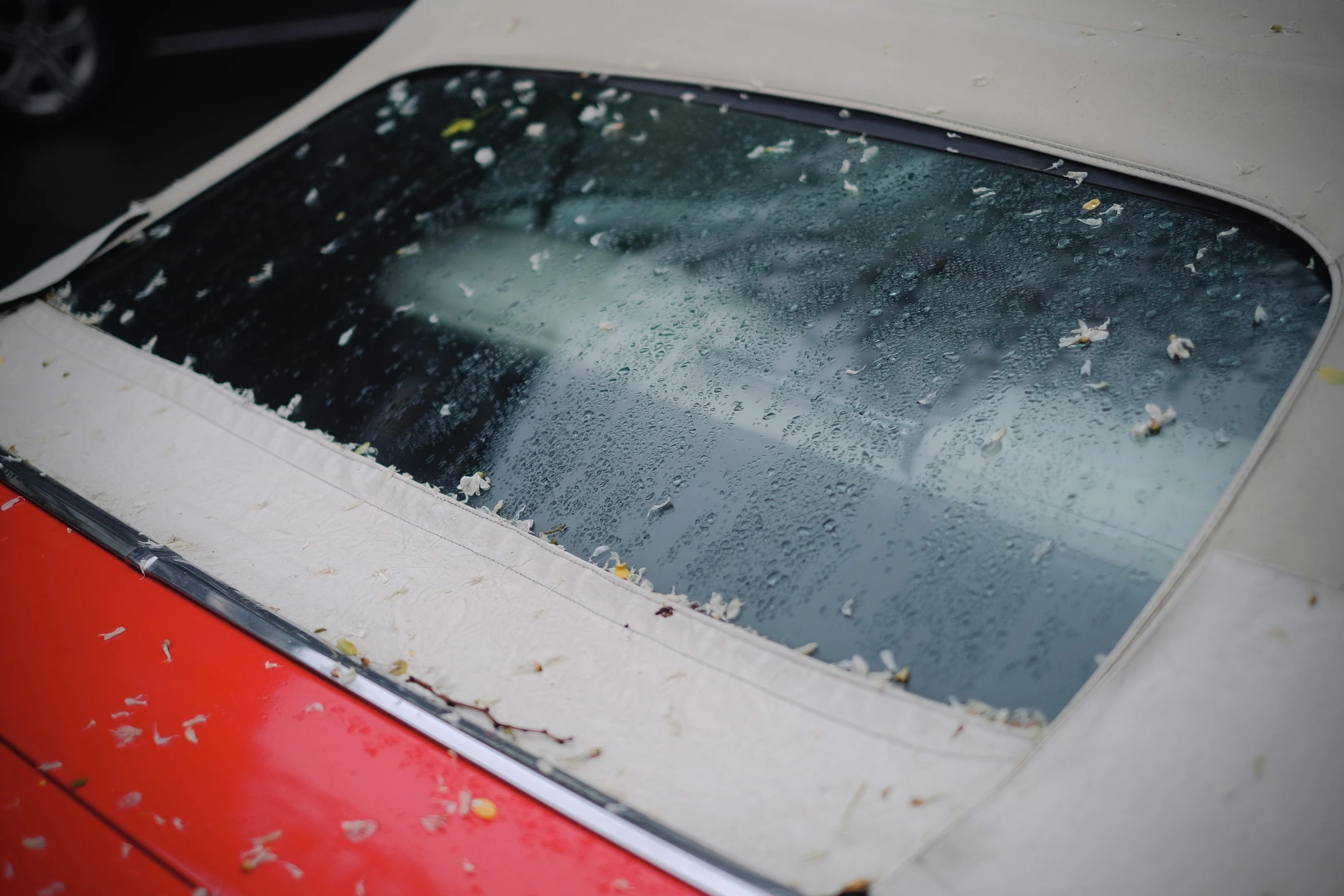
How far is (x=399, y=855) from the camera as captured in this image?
1043 mm

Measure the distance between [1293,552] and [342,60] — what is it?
575 cm

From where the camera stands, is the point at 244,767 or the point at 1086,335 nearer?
the point at 244,767

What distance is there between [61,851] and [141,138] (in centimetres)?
537

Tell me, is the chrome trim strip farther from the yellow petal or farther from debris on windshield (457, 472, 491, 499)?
the yellow petal

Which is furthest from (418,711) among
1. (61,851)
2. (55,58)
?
(55,58)

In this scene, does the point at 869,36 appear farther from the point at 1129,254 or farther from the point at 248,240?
the point at 248,240

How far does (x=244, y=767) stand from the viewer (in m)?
1.15

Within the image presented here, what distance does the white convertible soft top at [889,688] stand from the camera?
0.92m

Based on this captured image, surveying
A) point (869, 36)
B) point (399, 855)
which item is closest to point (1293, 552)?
point (399, 855)

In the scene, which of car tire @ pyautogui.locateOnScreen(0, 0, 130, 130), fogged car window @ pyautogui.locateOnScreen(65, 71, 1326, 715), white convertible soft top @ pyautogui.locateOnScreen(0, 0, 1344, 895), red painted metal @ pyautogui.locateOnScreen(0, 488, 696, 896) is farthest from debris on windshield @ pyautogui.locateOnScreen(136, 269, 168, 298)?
car tire @ pyautogui.locateOnScreen(0, 0, 130, 130)

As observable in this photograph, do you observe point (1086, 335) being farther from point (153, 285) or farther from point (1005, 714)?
point (153, 285)

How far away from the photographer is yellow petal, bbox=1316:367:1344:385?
1113mm

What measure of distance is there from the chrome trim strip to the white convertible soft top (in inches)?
1.1

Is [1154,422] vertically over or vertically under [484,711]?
over
